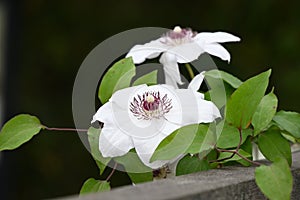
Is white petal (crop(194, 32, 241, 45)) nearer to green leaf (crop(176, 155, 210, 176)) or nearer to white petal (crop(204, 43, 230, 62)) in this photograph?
white petal (crop(204, 43, 230, 62))

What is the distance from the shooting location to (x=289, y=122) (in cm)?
40

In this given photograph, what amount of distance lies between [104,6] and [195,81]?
4.88ft

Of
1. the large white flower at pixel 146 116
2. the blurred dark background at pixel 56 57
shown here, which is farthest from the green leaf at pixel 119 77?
the blurred dark background at pixel 56 57

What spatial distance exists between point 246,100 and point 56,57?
1.54 meters

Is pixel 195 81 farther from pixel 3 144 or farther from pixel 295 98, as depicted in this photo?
pixel 295 98

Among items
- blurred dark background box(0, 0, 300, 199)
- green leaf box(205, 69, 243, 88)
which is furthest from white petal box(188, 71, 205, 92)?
blurred dark background box(0, 0, 300, 199)

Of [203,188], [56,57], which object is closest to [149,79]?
[203,188]

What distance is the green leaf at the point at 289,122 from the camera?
1.29 ft

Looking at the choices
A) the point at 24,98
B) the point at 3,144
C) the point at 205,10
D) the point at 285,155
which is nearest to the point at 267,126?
the point at 285,155

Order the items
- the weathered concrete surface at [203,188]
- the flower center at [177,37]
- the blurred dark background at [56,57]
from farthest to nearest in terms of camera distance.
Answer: the blurred dark background at [56,57], the flower center at [177,37], the weathered concrete surface at [203,188]

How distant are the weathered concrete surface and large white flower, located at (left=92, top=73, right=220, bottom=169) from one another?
0.04m

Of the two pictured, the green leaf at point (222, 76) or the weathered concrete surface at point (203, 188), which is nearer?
the weathered concrete surface at point (203, 188)

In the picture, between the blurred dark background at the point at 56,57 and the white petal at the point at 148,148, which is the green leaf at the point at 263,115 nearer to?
the white petal at the point at 148,148

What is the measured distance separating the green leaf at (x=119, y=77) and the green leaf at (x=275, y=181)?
0.11 meters
